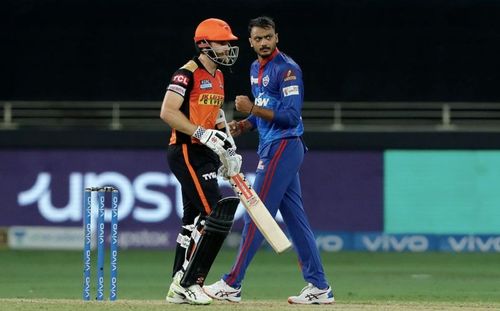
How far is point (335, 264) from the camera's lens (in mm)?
18438

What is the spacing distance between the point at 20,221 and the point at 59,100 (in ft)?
10.5

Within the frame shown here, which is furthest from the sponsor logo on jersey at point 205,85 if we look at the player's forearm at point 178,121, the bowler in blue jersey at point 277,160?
the bowler in blue jersey at point 277,160

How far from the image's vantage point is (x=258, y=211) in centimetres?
954

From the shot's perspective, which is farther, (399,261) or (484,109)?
(484,109)

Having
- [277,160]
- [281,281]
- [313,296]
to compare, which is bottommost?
[281,281]

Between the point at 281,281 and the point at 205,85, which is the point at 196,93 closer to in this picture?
the point at 205,85

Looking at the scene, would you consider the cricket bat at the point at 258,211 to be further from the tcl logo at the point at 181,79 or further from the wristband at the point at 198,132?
the tcl logo at the point at 181,79

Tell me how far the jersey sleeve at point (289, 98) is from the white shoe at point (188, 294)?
132 centimetres

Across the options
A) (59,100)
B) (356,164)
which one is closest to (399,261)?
(356,164)

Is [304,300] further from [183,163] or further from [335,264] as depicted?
[335,264]

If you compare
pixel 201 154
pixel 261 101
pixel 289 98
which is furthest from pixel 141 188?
pixel 201 154

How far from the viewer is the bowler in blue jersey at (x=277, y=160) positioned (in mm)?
9945

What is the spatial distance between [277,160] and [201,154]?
0.72 m

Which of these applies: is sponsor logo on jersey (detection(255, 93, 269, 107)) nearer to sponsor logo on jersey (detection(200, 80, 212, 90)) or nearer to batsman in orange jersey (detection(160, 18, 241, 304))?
batsman in orange jersey (detection(160, 18, 241, 304))
